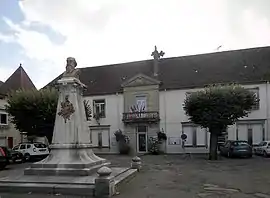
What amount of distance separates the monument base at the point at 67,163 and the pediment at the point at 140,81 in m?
23.3

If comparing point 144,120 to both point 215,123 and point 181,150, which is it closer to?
point 181,150

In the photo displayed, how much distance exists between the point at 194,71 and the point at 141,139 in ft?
31.0

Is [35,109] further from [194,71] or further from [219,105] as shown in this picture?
[194,71]

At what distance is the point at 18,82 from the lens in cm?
4403

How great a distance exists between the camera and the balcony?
3669cm

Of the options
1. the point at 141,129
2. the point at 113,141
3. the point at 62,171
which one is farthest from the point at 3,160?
the point at 141,129

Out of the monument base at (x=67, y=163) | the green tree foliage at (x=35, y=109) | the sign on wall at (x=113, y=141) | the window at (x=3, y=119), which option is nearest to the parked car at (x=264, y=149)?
the sign on wall at (x=113, y=141)

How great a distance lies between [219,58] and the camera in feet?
130

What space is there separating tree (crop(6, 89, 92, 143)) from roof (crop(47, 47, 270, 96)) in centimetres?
1065

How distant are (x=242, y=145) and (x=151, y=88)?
12.4 metres

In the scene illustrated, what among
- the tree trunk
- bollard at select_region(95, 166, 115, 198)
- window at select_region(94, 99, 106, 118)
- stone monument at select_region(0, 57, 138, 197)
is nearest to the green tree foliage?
window at select_region(94, 99, 106, 118)

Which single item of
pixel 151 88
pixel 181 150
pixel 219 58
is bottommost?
pixel 181 150

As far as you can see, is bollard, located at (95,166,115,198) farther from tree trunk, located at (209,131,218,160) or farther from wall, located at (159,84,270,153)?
wall, located at (159,84,270,153)

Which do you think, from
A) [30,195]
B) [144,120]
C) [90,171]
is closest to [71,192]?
[30,195]
